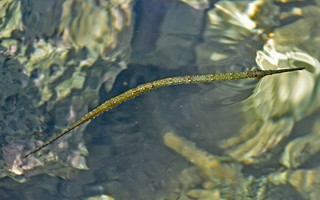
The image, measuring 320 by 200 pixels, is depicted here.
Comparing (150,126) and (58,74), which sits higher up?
(58,74)

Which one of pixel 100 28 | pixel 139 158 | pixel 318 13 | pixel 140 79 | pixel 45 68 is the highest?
pixel 318 13

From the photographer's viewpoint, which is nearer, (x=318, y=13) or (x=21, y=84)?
(x=318, y=13)

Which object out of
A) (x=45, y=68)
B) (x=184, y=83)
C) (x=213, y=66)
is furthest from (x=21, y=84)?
(x=213, y=66)

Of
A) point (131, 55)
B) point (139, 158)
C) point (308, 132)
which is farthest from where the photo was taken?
point (131, 55)

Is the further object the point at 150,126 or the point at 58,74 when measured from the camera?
the point at 58,74

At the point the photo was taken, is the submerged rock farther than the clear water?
Yes

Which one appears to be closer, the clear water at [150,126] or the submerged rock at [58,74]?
the clear water at [150,126]

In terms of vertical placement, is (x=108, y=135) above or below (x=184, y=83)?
below

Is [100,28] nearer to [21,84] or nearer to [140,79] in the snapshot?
[140,79]

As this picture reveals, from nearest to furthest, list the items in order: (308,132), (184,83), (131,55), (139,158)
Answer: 1. (308,132)
2. (184,83)
3. (139,158)
4. (131,55)

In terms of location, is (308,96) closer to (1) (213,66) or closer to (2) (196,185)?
(1) (213,66)
